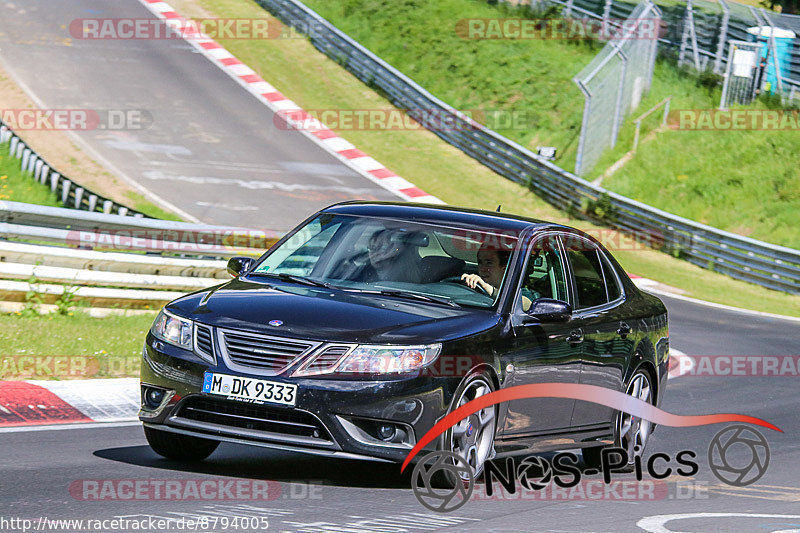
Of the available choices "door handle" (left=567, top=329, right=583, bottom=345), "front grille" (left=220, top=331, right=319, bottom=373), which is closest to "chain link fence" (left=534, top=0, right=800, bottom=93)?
"door handle" (left=567, top=329, right=583, bottom=345)

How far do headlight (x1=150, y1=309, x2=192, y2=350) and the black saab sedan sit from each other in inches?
0.5

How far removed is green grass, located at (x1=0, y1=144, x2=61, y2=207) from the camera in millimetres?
22328

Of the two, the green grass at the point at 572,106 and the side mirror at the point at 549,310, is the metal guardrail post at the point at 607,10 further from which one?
the side mirror at the point at 549,310

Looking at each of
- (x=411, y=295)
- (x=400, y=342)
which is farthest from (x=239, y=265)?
(x=400, y=342)

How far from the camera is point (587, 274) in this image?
28.2 ft

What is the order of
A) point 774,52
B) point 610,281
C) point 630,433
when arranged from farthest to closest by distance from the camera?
point 774,52, point 610,281, point 630,433

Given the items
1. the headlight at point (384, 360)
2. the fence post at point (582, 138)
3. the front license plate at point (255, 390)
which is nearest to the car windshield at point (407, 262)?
the headlight at point (384, 360)

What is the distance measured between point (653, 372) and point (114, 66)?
83.8ft

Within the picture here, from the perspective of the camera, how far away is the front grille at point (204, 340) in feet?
22.2

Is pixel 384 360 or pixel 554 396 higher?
pixel 384 360

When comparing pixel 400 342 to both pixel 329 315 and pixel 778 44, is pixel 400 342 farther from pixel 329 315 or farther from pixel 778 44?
pixel 778 44

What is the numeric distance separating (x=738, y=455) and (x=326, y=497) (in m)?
4.22

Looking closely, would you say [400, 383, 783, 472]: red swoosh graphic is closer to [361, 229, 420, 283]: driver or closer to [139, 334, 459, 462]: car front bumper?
[139, 334, 459, 462]: car front bumper

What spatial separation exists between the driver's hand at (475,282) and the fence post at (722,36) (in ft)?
84.8
